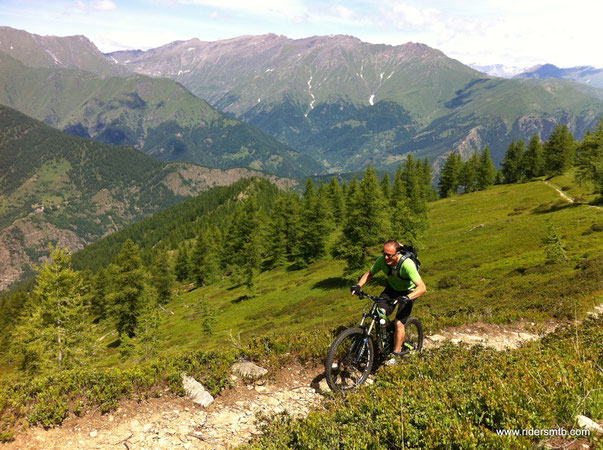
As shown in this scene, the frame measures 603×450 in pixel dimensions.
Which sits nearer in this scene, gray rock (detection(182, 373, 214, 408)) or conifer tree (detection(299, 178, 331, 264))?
gray rock (detection(182, 373, 214, 408))

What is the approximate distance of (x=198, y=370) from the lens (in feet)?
28.2

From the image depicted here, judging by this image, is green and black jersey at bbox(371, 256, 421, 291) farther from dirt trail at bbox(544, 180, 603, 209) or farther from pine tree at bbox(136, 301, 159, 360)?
dirt trail at bbox(544, 180, 603, 209)

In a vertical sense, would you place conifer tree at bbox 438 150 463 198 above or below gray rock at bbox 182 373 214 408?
above

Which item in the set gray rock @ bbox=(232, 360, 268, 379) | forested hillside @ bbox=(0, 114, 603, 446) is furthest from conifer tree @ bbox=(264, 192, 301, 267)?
gray rock @ bbox=(232, 360, 268, 379)

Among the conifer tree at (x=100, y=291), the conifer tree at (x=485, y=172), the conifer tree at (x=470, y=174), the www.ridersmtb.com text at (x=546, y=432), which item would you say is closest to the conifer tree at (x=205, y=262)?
the conifer tree at (x=100, y=291)

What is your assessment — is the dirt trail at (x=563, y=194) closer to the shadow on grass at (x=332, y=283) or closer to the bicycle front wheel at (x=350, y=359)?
the shadow on grass at (x=332, y=283)

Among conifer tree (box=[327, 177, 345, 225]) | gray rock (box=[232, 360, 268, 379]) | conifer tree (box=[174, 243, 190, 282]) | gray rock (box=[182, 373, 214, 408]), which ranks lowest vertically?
conifer tree (box=[174, 243, 190, 282])

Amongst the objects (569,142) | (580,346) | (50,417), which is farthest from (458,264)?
(569,142)

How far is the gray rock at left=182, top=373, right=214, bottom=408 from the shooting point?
25.6ft

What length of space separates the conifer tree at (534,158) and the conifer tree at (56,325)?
360 feet

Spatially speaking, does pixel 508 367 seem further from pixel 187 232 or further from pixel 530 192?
pixel 187 232

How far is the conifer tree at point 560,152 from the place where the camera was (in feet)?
266

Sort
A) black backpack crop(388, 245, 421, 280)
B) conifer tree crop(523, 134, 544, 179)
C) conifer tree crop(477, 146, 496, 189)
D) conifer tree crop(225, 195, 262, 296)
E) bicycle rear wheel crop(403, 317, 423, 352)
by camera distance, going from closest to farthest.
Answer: black backpack crop(388, 245, 421, 280) → bicycle rear wheel crop(403, 317, 423, 352) → conifer tree crop(225, 195, 262, 296) → conifer tree crop(523, 134, 544, 179) → conifer tree crop(477, 146, 496, 189)

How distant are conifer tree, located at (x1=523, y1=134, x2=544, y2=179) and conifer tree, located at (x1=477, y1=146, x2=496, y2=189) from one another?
9064 mm
